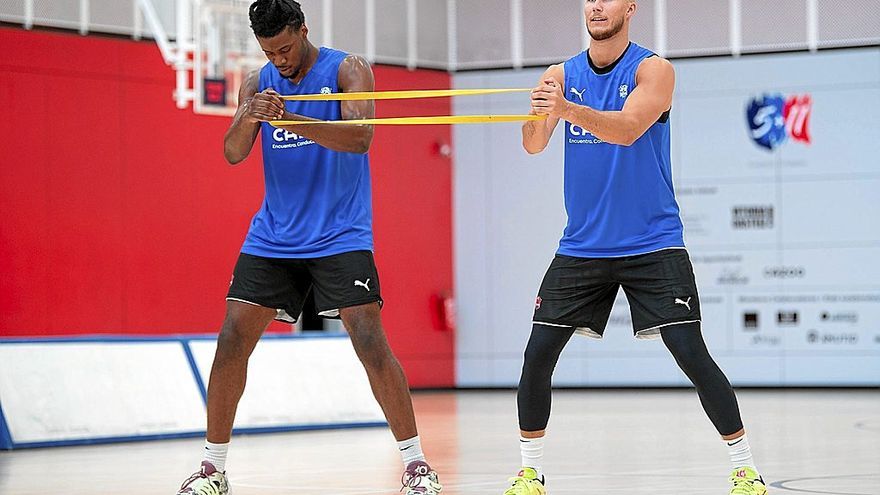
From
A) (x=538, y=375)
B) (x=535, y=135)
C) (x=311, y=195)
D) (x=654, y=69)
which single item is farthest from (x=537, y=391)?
(x=654, y=69)

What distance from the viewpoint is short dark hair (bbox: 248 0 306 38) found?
223 inches

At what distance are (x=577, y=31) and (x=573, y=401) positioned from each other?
5.33 m

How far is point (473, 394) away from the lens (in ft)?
60.2

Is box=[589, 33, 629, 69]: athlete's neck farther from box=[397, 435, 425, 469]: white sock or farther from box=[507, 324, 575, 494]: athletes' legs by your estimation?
box=[397, 435, 425, 469]: white sock

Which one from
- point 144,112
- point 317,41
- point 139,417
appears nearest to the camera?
point 139,417

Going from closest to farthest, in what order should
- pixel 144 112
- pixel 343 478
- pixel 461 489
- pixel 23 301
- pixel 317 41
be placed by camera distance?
pixel 461 489, pixel 343 478, pixel 23 301, pixel 144 112, pixel 317 41

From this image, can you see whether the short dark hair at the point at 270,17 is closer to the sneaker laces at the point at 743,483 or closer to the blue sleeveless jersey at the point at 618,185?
the blue sleeveless jersey at the point at 618,185

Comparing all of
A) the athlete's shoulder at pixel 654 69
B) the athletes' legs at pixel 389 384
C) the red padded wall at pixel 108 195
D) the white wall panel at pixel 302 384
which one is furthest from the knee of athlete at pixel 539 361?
the red padded wall at pixel 108 195

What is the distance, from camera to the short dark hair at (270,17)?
565 cm

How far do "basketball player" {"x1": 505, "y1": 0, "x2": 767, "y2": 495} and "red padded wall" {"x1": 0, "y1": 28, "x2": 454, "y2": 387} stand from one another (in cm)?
1031

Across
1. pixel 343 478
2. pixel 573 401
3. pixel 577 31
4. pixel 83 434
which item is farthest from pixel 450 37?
pixel 343 478

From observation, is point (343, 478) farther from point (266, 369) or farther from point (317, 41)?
point (317, 41)

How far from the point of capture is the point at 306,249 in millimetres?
5871

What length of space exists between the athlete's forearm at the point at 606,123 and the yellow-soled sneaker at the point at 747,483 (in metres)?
1.39
